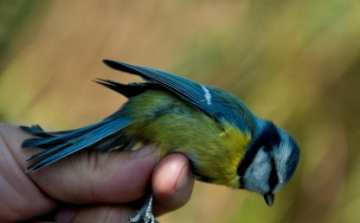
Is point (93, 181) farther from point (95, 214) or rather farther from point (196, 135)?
point (196, 135)

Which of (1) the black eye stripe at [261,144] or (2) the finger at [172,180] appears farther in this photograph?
(1) the black eye stripe at [261,144]

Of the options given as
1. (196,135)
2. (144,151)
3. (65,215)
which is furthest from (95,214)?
(196,135)

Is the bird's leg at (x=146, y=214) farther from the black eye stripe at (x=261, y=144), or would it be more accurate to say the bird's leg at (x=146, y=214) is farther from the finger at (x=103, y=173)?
the black eye stripe at (x=261, y=144)

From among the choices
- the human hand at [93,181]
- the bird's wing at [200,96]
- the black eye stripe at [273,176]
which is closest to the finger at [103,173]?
the human hand at [93,181]

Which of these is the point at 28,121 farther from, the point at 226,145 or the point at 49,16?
the point at 226,145

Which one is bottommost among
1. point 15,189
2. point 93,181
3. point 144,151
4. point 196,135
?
point 15,189

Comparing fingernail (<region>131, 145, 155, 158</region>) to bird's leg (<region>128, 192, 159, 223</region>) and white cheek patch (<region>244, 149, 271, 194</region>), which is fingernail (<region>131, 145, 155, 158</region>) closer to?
bird's leg (<region>128, 192, 159, 223</region>)

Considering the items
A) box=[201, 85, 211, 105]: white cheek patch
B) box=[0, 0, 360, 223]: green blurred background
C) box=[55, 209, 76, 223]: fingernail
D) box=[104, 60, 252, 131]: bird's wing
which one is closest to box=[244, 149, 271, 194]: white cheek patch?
box=[104, 60, 252, 131]: bird's wing

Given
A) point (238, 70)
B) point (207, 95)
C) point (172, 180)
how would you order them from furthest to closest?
1. point (238, 70)
2. point (207, 95)
3. point (172, 180)
